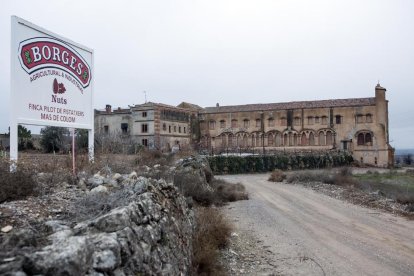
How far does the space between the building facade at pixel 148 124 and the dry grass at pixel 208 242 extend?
119 feet

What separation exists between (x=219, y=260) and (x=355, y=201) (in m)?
12.9

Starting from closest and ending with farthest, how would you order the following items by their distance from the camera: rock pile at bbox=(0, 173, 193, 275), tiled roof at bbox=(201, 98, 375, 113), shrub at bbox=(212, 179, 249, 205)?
rock pile at bbox=(0, 173, 193, 275) → shrub at bbox=(212, 179, 249, 205) → tiled roof at bbox=(201, 98, 375, 113)

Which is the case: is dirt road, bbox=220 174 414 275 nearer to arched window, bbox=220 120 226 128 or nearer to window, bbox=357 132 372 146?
window, bbox=357 132 372 146

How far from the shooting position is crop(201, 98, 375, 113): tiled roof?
52531 millimetres

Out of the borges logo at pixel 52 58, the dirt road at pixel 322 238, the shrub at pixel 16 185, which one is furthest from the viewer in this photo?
the dirt road at pixel 322 238

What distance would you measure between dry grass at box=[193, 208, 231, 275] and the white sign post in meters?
3.85

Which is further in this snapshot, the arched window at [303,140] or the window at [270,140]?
the window at [270,140]

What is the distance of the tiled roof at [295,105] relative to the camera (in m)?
52.5

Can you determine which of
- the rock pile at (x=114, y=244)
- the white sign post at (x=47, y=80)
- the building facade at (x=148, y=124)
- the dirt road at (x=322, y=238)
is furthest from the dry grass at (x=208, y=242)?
the building facade at (x=148, y=124)

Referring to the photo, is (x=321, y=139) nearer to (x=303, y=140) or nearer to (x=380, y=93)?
(x=303, y=140)

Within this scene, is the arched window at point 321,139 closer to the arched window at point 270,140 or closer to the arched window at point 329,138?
the arched window at point 329,138

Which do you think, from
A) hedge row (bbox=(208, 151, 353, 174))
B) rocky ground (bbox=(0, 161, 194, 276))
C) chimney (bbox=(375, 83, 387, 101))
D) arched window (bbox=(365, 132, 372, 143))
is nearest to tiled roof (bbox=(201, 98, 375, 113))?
chimney (bbox=(375, 83, 387, 101))

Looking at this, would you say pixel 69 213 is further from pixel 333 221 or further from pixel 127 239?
pixel 333 221

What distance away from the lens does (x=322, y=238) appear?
37.8ft
